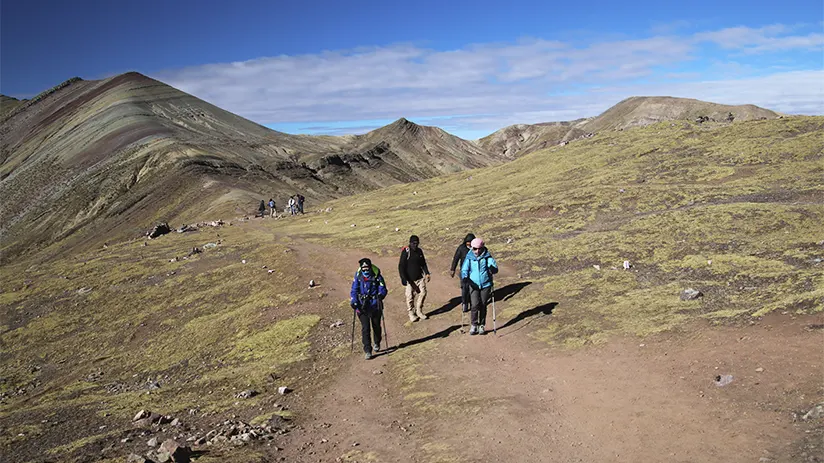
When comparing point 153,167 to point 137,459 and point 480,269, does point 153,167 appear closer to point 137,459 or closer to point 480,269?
point 480,269

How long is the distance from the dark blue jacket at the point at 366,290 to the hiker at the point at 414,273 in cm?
321

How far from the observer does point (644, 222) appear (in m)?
30.0

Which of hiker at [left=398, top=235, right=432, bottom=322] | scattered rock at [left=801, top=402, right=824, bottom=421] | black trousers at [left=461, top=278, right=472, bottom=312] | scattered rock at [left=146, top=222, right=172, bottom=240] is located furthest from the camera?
scattered rock at [left=146, top=222, right=172, bottom=240]

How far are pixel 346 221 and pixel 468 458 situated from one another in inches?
1779

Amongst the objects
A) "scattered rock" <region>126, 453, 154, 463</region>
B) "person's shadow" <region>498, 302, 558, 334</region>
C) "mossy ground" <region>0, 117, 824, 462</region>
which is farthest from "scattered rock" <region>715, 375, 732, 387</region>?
"scattered rock" <region>126, 453, 154, 463</region>

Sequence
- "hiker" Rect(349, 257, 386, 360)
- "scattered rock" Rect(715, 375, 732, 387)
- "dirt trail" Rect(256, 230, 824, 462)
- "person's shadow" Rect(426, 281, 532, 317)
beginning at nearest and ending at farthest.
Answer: "dirt trail" Rect(256, 230, 824, 462) → "scattered rock" Rect(715, 375, 732, 387) → "hiker" Rect(349, 257, 386, 360) → "person's shadow" Rect(426, 281, 532, 317)

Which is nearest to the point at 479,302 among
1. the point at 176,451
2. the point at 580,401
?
the point at 580,401

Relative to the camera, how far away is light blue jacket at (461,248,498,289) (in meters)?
17.4

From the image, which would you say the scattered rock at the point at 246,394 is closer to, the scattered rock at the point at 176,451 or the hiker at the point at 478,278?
the scattered rock at the point at 176,451

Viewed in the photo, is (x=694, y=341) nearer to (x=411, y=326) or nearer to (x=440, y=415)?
(x=440, y=415)

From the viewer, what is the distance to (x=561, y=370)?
13859 millimetres

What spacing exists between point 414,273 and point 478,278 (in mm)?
3490

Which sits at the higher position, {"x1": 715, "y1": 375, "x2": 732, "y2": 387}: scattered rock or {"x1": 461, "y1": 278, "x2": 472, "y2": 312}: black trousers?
{"x1": 461, "y1": 278, "x2": 472, "y2": 312}: black trousers

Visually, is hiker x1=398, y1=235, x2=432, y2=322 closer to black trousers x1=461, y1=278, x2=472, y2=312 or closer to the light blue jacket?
black trousers x1=461, y1=278, x2=472, y2=312
